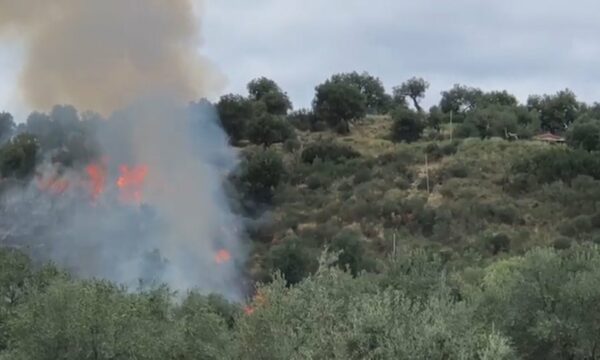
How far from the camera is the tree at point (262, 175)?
77.4 metres

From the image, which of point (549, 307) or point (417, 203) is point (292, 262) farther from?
point (549, 307)

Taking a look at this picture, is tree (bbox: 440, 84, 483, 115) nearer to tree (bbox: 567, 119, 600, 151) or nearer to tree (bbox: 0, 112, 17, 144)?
tree (bbox: 567, 119, 600, 151)

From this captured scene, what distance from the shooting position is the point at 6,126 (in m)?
99.4

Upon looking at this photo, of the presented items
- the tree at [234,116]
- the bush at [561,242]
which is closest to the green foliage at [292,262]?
the bush at [561,242]

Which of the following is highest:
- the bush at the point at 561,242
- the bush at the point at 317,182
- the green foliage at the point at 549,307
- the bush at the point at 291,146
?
the bush at the point at 291,146

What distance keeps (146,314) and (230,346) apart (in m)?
3.55

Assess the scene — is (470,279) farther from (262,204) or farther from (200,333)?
(262,204)

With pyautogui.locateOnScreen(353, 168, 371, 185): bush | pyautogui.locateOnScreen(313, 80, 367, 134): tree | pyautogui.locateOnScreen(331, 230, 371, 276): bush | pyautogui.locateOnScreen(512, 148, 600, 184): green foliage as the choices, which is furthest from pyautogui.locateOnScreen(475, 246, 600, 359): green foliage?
pyautogui.locateOnScreen(313, 80, 367, 134): tree

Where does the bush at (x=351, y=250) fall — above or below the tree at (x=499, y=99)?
below

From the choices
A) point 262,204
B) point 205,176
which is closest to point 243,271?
point 262,204

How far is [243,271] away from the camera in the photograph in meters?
66.3

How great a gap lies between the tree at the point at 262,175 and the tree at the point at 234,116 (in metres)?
12.9

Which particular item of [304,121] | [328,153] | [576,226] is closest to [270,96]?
[304,121]

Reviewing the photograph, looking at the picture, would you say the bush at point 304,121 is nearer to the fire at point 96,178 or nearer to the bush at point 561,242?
the fire at point 96,178
